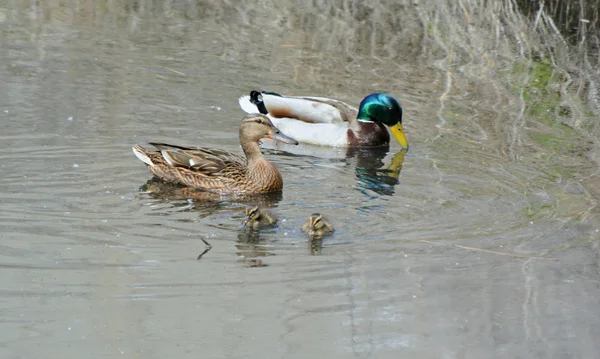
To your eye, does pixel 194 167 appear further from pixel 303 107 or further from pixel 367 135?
pixel 367 135

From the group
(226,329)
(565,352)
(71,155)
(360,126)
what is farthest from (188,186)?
(565,352)

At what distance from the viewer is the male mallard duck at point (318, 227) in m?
6.70

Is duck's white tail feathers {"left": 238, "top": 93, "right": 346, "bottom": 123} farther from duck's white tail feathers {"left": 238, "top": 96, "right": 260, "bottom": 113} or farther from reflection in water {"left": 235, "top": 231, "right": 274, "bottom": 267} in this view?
reflection in water {"left": 235, "top": 231, "right": 274, "bottom": 267}

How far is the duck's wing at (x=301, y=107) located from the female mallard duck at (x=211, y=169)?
1.98 meters

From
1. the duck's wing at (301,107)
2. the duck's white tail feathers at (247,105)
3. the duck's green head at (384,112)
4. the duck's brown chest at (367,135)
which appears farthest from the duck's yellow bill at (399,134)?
the duck's white tail feathers at (247,105)

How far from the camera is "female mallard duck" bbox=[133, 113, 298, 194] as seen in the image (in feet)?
27.1

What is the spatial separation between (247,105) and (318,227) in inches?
154

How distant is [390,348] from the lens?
5016 millimetres

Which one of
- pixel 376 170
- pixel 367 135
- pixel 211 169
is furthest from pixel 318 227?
pixel 367 135

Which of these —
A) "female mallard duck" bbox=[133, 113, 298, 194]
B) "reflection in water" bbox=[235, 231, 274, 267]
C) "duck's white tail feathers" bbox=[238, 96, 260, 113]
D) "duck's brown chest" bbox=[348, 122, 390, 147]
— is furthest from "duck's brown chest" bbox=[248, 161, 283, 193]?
"duck's brown chest" bbox=[348, 122, 390, 147]

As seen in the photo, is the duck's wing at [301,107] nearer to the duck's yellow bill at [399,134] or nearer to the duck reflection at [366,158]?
the duck reflection at [366,158]

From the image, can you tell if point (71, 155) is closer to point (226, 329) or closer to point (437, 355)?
point (226, 329)

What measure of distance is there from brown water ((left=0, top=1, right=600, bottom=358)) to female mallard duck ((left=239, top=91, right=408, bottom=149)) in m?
0.30

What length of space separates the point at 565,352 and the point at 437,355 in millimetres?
642
